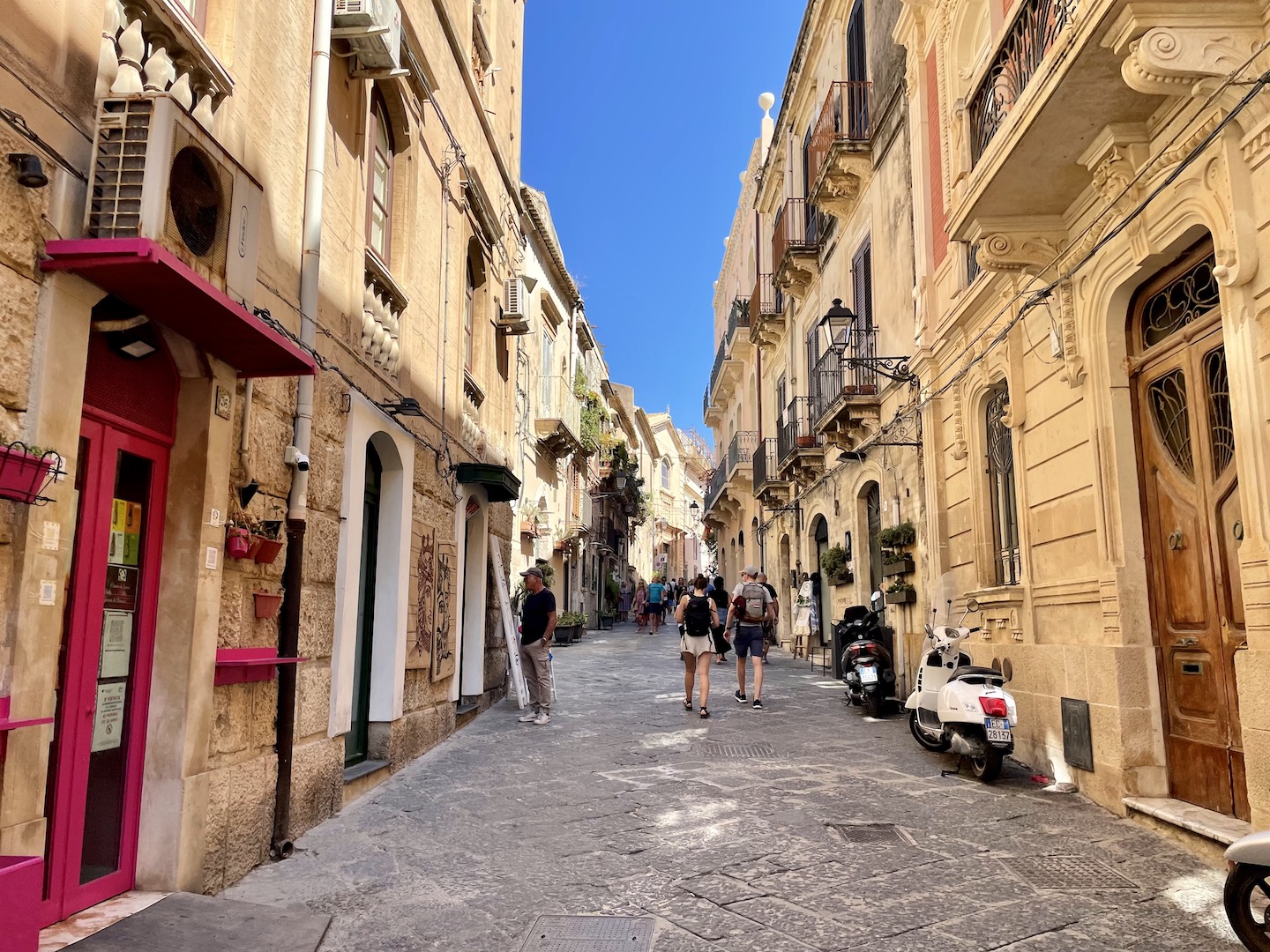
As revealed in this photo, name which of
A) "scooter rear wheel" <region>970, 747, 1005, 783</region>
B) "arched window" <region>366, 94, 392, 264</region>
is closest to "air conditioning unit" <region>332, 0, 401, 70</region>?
"arched window" <region>366, 94, 392, 264</region>

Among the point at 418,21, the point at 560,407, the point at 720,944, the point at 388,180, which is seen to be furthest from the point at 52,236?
the point at 560,407

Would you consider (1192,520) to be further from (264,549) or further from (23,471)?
(23,471)

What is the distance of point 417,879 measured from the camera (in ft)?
15.5

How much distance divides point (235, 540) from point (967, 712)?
517 centimetres

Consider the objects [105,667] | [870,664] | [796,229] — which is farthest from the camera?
[796,229]

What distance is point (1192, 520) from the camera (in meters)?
5.67

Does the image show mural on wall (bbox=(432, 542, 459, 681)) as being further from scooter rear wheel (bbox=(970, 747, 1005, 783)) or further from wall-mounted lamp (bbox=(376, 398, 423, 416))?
scooter rear wheel (bbox=(970, 747, 1005, 783))

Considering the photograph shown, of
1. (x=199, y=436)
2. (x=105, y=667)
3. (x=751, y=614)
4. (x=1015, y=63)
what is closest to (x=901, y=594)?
(x=751, y=614)

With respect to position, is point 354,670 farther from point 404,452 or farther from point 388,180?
point 388,180

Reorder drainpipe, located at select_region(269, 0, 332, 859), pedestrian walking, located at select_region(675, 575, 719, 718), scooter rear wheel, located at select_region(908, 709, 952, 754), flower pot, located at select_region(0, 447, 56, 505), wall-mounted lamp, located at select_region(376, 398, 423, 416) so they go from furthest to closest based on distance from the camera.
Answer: pedestrian walking, located at select_region(675, 575, 719, 718) < scooter rear wheel, located at select_region(908, 709, 952, 754) < wall-mounted lamp, located at select_region(376, 398, 423, 416) < drainpipe, located at select_region(269, 0, 332, 859) < flower pot, located at select_region(0, 447, 56, 505)

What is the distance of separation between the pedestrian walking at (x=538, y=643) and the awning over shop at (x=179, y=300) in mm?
5641

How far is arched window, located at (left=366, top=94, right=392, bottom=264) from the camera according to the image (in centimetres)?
744

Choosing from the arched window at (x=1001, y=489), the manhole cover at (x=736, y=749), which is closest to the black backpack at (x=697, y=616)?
the manhole cover at (x=736, y=749)

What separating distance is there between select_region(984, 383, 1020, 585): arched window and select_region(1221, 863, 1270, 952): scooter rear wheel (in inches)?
191
